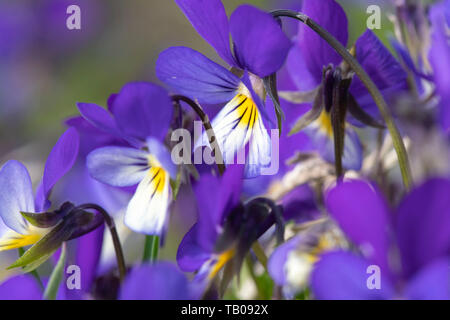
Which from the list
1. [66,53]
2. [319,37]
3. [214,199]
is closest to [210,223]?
[214,199]

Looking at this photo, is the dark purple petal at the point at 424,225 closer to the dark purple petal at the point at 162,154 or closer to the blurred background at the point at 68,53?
the dark purple petal at the point at 162,154

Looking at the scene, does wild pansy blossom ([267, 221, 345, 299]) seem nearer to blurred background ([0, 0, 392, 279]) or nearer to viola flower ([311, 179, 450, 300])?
viola flower ([311, 179, 450, 300])

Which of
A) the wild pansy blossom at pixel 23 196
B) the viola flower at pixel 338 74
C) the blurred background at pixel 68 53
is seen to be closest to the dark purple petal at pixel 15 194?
the wild pansy blossom at pixel 23 196

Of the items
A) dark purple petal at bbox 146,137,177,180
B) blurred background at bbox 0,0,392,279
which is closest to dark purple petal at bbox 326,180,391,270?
dark purple petal at bbox 146,137,177,180

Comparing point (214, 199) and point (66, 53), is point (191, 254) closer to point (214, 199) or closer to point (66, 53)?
point (214, 199)
